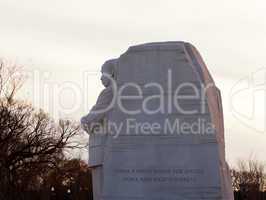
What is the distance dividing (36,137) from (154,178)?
24.2 meters

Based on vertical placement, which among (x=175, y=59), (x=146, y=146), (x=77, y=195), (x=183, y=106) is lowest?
(x=77, y=195)

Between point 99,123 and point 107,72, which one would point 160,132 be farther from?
point 107,72

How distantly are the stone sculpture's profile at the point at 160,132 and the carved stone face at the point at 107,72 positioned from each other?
49mm

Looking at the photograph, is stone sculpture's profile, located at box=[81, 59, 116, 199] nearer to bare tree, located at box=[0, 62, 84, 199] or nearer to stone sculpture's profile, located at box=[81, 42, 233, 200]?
stone sculpture's profile, located at box=[81, 42, 233, 200]

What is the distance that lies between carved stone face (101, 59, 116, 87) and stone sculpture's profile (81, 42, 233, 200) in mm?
49

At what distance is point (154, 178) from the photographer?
40.3ft

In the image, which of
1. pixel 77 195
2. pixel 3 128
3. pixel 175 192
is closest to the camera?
pixel 175 192

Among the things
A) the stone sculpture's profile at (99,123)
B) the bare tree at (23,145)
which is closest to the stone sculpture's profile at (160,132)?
the stone sculpture's profile at (99,123)

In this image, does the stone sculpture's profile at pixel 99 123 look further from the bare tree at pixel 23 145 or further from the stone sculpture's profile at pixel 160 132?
the bare tree at pixel 23 145

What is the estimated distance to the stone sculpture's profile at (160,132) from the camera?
12.2 metres

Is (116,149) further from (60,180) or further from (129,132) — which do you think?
(60,180)

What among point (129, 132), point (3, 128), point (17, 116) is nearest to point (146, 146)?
point (129, 132)

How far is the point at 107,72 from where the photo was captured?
13.3 m

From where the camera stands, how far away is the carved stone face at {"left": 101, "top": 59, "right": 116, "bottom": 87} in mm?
13266
